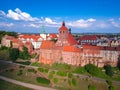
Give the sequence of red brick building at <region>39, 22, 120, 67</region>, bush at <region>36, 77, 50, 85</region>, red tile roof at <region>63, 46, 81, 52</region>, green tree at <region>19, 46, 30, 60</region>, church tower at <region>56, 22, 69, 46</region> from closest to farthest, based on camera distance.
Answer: bush at <region>36, 77, 50, 85</region> → red brick building at <region>39, 22, 120, 67</region> → red tile roof at <region>63, 46, 81, 52</region> → church tower at <region>56, 22, 69, 46</region> → green tree at <region>19, 46, 30, 60</region>

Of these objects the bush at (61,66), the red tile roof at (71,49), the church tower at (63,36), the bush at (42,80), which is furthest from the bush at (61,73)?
the church tower at (63,36)

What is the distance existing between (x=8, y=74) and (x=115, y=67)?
2643 centimetres

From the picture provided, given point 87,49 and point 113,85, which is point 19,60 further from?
point 113,85

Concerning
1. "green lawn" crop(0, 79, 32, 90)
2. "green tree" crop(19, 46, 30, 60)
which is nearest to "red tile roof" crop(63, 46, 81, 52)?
"green tree" crop(19, 46, 30, 60)

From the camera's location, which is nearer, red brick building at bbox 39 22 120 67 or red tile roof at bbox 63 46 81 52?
red brick building at bbox 39 22 120 67

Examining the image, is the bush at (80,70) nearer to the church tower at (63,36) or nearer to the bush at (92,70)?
the bush at (92,70)

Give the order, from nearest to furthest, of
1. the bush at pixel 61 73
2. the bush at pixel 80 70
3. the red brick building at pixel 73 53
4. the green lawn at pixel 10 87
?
the green lawn at pixel 10 87 < the bush at pixel 61 73 < the bush at pixel 80 70 < the red brick building at pixel 73 53

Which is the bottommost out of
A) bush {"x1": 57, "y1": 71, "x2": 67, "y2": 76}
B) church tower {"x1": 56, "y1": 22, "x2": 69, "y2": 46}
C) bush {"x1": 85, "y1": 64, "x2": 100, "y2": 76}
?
bush {"x1": 57, "y1": 71, "x2": 67, "y2": 76}

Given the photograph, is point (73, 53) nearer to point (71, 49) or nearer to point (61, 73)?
point (71, 49)

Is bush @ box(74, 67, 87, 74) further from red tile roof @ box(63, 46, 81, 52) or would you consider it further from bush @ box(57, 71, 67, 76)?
red tile roof @ box(63, 46, 81, 52)

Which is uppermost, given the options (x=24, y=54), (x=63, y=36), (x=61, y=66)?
(x=63, y=36)

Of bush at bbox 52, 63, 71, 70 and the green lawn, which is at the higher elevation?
bush at bbox 52, 63, 71, 70

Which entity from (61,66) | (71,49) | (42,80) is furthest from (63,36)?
(42,80)

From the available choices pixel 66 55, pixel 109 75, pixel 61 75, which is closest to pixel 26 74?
pixel 61 75
